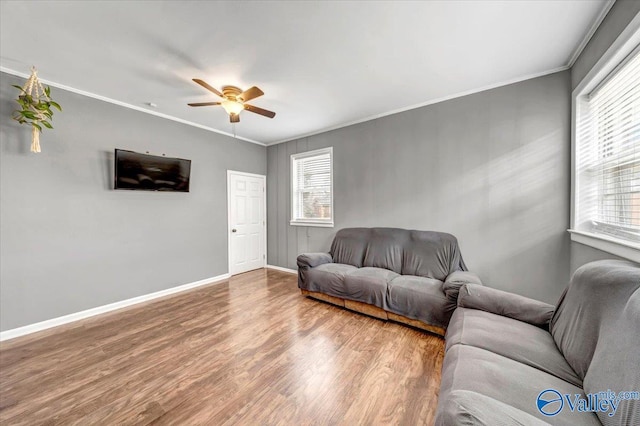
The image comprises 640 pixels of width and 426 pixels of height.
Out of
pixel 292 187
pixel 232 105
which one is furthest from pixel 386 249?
pixel 232 105

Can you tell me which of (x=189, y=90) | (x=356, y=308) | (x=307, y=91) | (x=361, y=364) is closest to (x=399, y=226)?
(x=356, y=308)

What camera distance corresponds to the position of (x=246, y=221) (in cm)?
477

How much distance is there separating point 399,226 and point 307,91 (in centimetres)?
229

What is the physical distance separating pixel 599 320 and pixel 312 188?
153 inches

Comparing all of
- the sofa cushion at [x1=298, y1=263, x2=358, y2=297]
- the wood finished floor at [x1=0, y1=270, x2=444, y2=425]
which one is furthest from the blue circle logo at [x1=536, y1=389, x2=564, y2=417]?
the sofa cushion at [x1=298, y1=263, x2=358, y2=297]

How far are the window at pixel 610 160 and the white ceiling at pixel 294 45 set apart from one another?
20.7 inches

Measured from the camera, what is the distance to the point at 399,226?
3.48 metres

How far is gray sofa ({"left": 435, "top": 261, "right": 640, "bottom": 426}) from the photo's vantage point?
818 mm

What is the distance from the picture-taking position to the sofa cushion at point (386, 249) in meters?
3.22

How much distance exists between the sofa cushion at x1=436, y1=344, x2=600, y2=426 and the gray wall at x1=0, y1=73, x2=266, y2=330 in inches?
153

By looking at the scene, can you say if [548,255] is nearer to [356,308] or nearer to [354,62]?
[356,308]

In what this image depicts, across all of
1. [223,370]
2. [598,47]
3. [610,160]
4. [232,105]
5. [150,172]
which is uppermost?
[598,47]

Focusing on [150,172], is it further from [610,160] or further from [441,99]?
[610,160]

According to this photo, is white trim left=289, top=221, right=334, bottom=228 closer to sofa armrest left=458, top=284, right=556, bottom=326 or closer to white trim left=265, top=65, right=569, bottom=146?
white trim left=265, top=65, right=569, bottom=146
